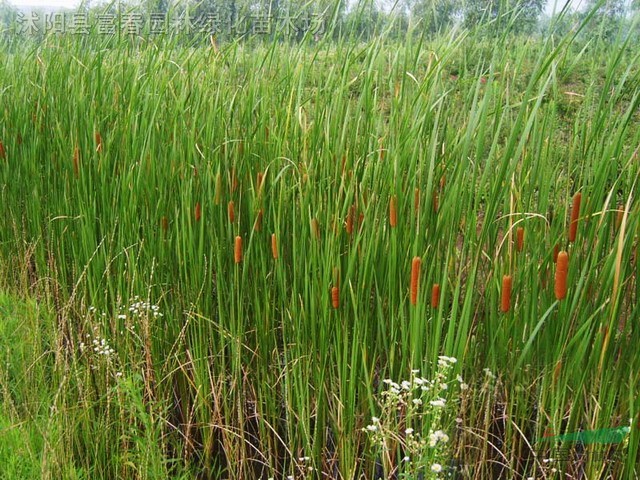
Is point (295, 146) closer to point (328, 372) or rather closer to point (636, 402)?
point (328, 372)

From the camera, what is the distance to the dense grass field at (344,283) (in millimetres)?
1752

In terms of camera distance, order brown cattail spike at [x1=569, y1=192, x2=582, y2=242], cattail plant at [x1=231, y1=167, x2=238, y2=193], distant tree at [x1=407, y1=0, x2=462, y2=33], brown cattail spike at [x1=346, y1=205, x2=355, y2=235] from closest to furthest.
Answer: brown cattail spike at [x1=569, y1=192, x2=582, y2=242]
brown cattail spike at [x1=346, y1=205, x2=355, y2=235]
cattail plant at [x1=231, y1=167, x2=238, y2=193]
distant tree at [x1=407, y1=0, x2=462, y2=33]

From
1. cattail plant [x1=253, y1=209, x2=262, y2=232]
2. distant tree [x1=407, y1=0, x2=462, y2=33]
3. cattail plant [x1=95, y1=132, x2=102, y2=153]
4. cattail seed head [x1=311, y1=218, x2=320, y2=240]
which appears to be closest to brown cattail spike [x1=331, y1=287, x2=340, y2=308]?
cattail seed head [x1=311, y1=218, x2=320, y2=240]

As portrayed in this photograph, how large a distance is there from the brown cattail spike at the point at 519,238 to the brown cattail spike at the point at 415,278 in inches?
13.6

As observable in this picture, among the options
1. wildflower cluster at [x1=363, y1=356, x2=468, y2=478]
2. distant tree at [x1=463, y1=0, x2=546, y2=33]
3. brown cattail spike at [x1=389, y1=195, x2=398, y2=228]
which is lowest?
wildflower cluster at [x1=363, y1=356, x2=468, y2=478]

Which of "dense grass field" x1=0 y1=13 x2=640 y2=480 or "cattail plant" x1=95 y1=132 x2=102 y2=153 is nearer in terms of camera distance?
"dense grass field" x1=0 y1=13 x2=640 y2=480

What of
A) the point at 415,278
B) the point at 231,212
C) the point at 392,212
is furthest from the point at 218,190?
the point at 415,278

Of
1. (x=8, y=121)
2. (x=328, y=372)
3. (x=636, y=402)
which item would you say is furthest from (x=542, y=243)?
(x=8, y=121)

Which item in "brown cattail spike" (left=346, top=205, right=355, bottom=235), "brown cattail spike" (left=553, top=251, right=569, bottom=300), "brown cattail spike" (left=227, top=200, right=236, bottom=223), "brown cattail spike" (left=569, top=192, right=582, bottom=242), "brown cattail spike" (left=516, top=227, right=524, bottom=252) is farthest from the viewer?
"brown cattail spike" (left=227, top=200, right=236, bottom=223)

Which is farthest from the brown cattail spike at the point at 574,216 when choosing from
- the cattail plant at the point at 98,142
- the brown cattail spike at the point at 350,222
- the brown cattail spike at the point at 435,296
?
the cattail plant at the point at 98,142

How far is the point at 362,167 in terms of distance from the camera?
2117 millimetres

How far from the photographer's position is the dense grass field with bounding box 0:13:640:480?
5.75 feet

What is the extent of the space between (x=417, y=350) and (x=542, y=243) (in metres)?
0.43

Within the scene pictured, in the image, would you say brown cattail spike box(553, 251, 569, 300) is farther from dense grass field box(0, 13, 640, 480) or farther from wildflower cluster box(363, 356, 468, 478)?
wildflower cluster box(363, 356, 468, 478)
